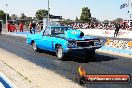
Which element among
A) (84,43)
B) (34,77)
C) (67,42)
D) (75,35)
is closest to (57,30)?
(75,35)

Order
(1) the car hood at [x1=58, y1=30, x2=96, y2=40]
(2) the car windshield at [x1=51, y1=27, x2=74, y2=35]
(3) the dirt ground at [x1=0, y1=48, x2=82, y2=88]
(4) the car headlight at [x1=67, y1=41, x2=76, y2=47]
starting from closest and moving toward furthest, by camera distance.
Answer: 1. (3) the dirt ground at [x1=0, y1=48, x2=82, y2=88]
2. (4) the car headlight at [x1=67, y1=41, x2=76, y2=47]
3. (1) the car hood at [x1=58, y1=30, x2=96, y2=40]
4. (2) the car windshield at [x1=51, y1=27, x2=74, y2=35]

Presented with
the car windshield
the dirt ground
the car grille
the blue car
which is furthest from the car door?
the dirt ground

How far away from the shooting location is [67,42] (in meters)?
14.3

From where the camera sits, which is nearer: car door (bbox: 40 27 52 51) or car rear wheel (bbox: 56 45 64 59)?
car rear wheel (bbox: 56 45 64 59)

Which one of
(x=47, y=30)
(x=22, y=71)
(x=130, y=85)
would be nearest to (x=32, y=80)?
(x=22, y=71)

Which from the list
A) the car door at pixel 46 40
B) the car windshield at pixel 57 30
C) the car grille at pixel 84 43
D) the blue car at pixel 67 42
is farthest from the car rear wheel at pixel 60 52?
the car windshield at pixel 57 30

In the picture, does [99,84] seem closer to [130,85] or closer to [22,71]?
[130,85]

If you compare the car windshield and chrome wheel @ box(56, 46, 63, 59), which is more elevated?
the car windshield

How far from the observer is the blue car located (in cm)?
1428

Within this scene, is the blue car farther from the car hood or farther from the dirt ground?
the dirt ground

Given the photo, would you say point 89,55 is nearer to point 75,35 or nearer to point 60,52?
point 75,35

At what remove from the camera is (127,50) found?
64.6ft

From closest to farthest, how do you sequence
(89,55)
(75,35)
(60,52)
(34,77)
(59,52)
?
(34,77), (75,35), (60,52), (59,52), (89,55)

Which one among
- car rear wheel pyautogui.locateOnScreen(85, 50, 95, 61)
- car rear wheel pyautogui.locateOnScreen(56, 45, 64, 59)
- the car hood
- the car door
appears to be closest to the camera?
the car hood
